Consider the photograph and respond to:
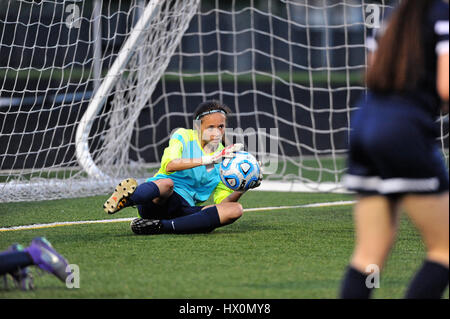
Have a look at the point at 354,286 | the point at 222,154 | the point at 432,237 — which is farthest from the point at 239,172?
the point at 432,237

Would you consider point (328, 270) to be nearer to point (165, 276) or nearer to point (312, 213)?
point (165, 276)

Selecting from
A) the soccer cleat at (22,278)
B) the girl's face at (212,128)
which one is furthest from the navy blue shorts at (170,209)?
the soccer cleat at (22,278)

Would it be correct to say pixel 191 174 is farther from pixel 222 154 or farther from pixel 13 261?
pixel 13 261

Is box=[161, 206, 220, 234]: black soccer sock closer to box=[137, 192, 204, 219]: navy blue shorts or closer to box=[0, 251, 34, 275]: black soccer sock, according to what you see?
box=[137, 192, 204, 219]: navy blue shorts

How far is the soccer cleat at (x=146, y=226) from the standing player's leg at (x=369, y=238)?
2.51 metres

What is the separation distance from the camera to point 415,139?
2.76 meters

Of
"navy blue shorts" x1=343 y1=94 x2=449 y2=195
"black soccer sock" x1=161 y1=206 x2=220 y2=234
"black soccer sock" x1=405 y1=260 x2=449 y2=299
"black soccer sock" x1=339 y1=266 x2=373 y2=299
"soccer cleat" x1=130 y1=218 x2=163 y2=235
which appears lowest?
"soccer cleat" x1=130 y1=218 x2=163 y2=235

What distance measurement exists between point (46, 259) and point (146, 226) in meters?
1.78

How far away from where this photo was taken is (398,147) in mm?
2754

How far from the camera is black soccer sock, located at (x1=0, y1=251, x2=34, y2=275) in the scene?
3525 millimetres

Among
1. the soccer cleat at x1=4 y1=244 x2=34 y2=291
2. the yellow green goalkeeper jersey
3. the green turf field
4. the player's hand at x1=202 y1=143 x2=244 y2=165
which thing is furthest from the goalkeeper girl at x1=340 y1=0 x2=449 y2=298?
the yellow green goalkeeper jersey
